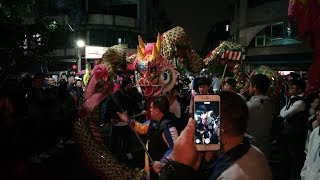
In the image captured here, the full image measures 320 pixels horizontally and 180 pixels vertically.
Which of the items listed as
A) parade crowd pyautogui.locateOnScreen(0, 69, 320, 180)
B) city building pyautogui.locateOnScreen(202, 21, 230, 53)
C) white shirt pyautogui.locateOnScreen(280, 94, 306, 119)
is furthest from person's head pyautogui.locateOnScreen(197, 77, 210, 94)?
city building pyautogui.locateOnScreen(202, 21, 230, 53)

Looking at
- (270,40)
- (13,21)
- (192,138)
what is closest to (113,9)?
(270,40)

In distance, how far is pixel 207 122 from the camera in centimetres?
205

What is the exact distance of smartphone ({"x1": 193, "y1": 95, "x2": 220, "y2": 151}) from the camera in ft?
6.44

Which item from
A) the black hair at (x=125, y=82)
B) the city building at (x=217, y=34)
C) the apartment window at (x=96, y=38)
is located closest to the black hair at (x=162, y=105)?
the black hair at (x=125, y=82)

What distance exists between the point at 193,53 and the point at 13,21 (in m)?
6.51

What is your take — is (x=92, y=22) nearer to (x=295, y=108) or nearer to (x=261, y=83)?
(x=295, y=108)

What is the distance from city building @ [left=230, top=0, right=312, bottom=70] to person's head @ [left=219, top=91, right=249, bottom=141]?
26.8m

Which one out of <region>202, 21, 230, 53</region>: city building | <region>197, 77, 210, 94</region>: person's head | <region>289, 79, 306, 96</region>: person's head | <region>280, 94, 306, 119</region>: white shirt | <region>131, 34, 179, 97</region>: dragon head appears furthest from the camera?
<region>202, 21, 230, 53</region>: city building

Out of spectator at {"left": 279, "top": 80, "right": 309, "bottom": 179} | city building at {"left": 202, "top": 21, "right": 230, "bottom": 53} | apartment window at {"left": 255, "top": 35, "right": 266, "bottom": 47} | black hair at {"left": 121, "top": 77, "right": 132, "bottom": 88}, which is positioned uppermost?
city building at {"left": 202, "top": 21, "right": 230, "bottom": 53}

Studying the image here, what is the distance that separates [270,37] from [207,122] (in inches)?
1327

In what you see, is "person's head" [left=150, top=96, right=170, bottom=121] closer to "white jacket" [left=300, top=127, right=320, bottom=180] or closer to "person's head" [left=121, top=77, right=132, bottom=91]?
"white jacket" [left=300, top=127, right=320, bottom=180]

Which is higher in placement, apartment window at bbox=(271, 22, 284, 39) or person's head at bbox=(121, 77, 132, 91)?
apartment window at bbox=(271, 22, 284, 39)

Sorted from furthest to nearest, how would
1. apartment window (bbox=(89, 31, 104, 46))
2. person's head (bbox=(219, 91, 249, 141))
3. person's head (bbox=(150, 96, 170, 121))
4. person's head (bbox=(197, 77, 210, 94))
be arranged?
apartment window (bbox=(89, 31, 104, 46))
person's head (bbox=(197, 77, 210, 94))
person's head (bbox=(150, 96, 170, 121))
person's head (bbox=(219, 91, 249, 141))

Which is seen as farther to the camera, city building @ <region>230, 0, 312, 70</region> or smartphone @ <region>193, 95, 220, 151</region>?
city building @ <region>230, 0, 312, 70</region>
